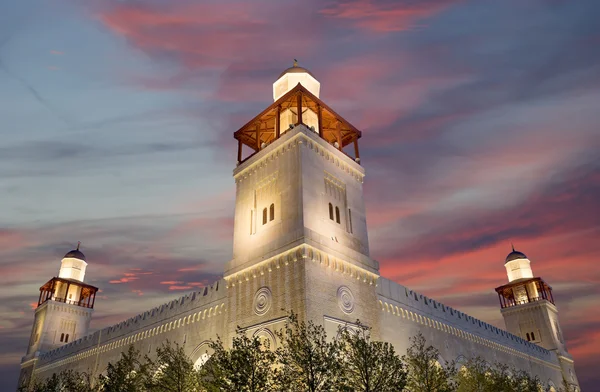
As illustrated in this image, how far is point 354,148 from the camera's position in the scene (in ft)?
117

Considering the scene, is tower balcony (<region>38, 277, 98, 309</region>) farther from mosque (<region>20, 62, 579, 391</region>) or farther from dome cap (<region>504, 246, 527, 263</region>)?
dome cap (<region>504, 246, 527, 263</region>)

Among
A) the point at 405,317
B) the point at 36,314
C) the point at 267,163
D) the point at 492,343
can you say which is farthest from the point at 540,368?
the point at 36,314

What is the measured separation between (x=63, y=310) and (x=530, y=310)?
6304 centimetres

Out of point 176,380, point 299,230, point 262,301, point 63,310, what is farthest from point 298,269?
point 63,310

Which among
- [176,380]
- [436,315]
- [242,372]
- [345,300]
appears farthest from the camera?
[436,315]

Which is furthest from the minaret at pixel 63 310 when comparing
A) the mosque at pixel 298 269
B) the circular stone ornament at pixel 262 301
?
the circular stone ornament at pixel 262 301

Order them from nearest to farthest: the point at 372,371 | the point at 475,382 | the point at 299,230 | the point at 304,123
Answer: the point at 372,371 < the point at 299,230 < the point at 475,382 < the point at 304,123

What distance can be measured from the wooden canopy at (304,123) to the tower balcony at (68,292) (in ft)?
126

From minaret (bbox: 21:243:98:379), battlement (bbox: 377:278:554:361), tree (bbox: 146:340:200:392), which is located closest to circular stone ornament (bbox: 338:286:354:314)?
battlement (bbox: 377:278:554:361)

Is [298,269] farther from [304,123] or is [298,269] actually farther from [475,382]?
[475,382]

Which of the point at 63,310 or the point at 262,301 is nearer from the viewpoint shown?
the point at 262,301

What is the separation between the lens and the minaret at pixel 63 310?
2152 inches

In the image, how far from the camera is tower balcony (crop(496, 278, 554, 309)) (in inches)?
2323

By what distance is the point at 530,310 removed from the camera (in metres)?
58.6
